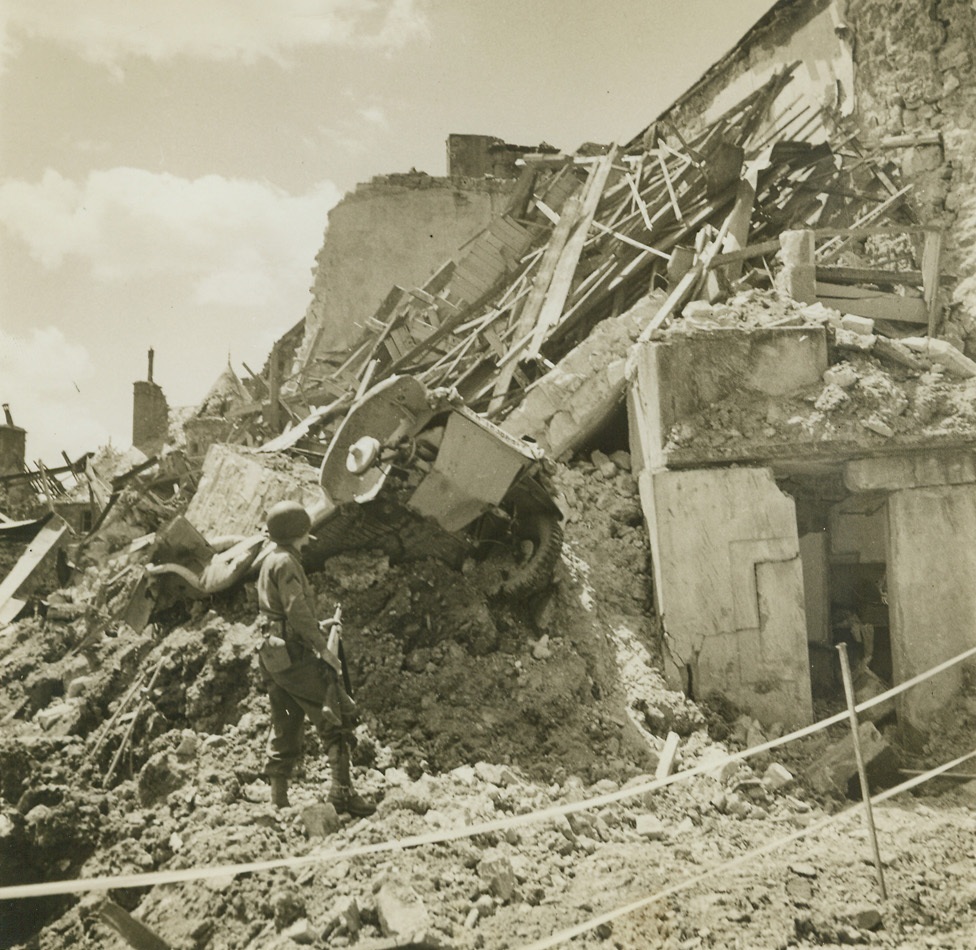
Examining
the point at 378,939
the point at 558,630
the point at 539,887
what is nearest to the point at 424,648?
the point at 558,630

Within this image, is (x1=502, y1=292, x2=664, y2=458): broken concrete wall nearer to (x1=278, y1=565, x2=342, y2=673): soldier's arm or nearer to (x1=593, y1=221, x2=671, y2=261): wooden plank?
(x1=593, y1=221, x2=671, y2=261): wooden plank

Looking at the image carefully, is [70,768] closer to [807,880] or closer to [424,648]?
[424,648]

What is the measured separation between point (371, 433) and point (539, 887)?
3375 millimetres

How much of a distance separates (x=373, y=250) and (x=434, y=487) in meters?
10.6

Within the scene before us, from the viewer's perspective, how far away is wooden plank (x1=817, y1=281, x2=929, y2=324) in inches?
334

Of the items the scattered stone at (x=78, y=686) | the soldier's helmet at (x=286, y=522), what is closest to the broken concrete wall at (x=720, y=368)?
the soldier's helmet at (x=286, y=522)

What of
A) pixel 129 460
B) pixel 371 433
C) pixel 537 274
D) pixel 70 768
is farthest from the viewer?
pixel 129 460

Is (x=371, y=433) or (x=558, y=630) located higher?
(x=371, y=433)

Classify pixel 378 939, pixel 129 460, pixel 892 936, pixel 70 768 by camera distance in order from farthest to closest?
pixel 129 460 → pixel 70 768 → pixel 892 936 → pixel 378 939

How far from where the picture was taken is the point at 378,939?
388cm

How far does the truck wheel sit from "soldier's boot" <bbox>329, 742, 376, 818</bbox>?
2.16 m

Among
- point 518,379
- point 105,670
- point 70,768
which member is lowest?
point 70,768

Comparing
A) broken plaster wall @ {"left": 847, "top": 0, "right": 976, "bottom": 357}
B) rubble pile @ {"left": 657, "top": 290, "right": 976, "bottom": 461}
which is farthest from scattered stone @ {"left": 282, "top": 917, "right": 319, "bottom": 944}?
broken plaster wall @ {"left": 847, "top": 0, "right": 976, "bottom": 357}

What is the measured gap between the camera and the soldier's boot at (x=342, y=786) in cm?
481
